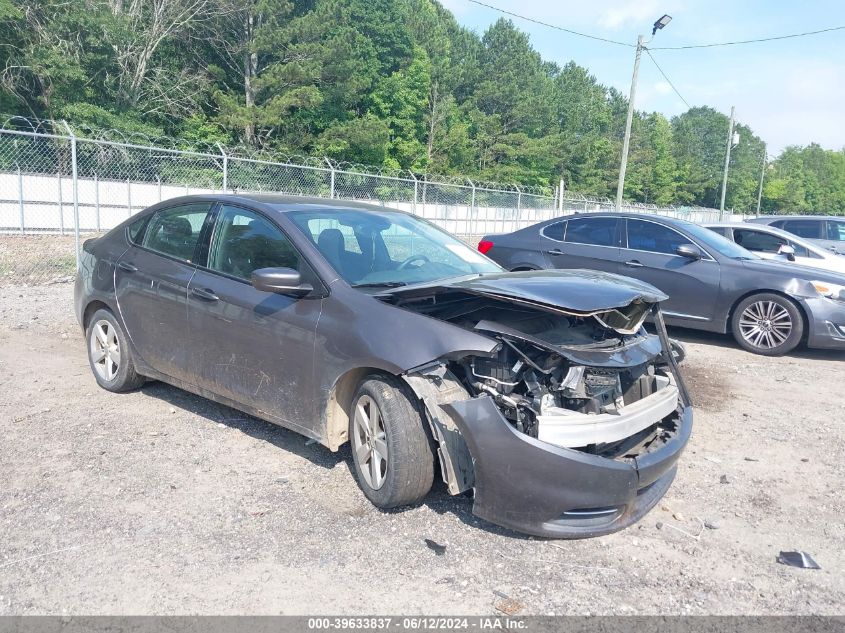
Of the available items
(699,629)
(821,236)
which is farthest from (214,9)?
(699,629)

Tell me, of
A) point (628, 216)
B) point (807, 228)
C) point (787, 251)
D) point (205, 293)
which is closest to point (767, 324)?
point (628, 216)

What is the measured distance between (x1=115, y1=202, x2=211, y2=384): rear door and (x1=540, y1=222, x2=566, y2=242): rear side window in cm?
545

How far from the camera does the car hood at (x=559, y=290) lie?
10.8 feet

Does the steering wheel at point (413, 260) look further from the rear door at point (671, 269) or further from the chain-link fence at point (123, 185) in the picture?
the chain-link fence at point (123, 185)

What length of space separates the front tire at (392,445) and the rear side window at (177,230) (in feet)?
6.17

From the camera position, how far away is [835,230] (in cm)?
1429

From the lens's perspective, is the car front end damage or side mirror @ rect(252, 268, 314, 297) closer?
the car front end damage

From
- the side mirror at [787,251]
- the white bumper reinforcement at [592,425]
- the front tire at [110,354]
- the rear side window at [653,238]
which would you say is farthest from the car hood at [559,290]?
the side mirror at [787,251]

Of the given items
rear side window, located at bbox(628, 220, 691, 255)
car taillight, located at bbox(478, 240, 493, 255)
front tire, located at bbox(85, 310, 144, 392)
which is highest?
rear side window, located at bbox(628, 220, 691, 255)

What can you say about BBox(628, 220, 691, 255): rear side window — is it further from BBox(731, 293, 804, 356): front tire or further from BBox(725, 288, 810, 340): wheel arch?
BBox(731, 293, 804, 356): front tire

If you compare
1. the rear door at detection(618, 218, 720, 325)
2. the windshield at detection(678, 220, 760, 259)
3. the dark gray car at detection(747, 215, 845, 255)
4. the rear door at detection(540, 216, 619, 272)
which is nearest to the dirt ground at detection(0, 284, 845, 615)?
the rear door at detection(618, 218, 720, 325)

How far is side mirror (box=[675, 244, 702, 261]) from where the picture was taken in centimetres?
788

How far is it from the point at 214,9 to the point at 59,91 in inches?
347

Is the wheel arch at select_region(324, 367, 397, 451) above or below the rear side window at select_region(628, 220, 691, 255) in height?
below
